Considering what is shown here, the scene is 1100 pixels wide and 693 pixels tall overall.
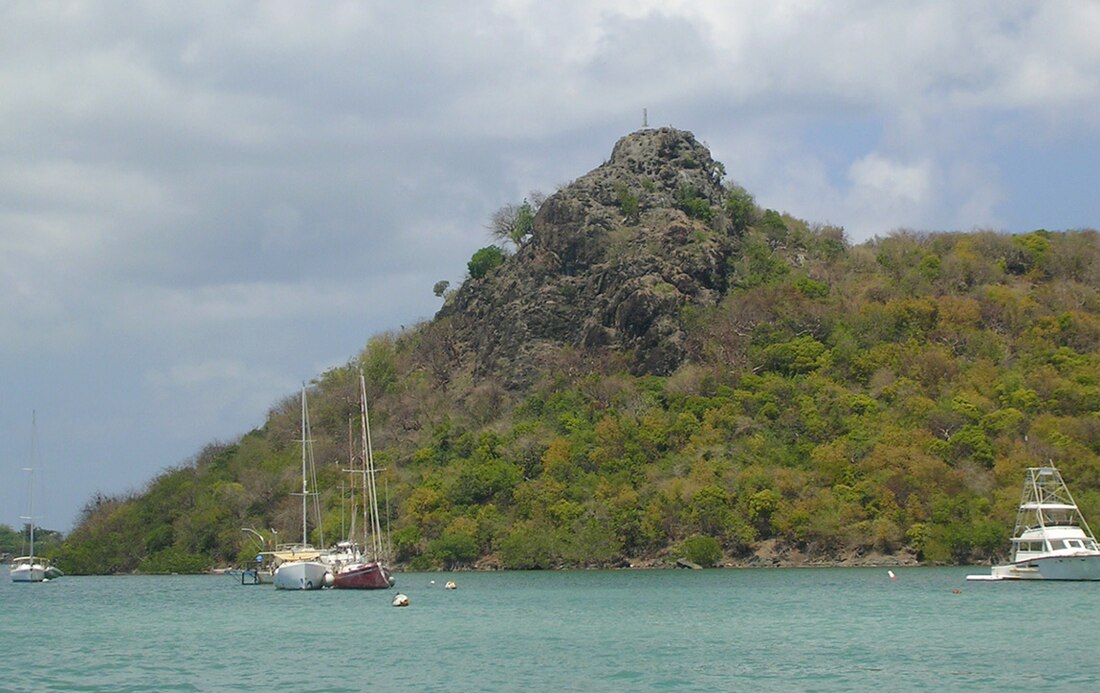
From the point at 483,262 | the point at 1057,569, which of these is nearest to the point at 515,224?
the point at 483,262

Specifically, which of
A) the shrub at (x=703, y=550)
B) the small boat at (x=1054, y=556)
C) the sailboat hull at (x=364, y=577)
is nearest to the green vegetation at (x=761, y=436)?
the shrub at (x=703, y=550)

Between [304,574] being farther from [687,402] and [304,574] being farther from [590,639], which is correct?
A: [687,402]

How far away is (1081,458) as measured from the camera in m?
105

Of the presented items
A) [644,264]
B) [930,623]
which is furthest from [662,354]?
[930,623]

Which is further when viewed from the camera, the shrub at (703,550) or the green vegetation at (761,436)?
the shrub at (703,550)

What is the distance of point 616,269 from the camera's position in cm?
14825

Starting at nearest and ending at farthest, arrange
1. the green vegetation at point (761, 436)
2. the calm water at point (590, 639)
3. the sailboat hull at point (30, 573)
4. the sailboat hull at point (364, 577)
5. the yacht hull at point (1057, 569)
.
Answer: the calm water at point (590, 639), the yacht hull at point (1057, 569), the sailboat hull at point (364, 577), the green vegetation at point (761, 436), the sailboat hull at point (30, 573)

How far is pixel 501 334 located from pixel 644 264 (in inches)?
790

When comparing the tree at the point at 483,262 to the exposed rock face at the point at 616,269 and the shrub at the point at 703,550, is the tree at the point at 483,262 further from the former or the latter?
the shrub at the point at 703,550

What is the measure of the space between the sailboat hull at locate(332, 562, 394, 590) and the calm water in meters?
1.91

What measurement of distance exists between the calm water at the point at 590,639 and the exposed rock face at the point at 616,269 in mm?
58854

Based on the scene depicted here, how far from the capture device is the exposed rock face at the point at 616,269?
146m

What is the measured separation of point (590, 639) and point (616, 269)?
95.8 metres

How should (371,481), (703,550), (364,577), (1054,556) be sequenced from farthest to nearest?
(703,550) → (371,481) → (364,577) → (1054,556)
